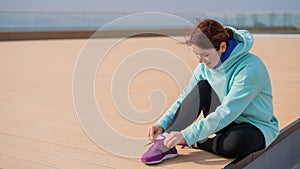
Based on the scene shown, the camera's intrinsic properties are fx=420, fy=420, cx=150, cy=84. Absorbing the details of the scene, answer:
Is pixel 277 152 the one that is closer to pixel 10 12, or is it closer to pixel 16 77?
pixel 16 77

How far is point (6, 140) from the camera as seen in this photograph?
2375 mm

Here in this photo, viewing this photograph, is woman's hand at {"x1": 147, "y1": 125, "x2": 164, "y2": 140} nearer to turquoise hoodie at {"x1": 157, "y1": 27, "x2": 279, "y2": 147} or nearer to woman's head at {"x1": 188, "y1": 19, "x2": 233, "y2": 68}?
turquoise hoodie at {"x1": 157, "y1": 27, "x2": 279, "y2": 147}

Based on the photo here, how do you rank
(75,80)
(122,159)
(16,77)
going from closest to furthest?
(122,159), (75,80), (16,77)

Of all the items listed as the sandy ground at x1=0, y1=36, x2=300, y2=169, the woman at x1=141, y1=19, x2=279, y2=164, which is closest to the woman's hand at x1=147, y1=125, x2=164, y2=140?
the woman at x1=141, y1=19, x2=279, y2=164

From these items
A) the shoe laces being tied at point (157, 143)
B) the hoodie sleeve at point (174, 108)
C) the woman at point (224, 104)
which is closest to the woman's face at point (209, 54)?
the woman at point (224, 104)

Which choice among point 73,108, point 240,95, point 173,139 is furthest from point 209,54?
point 73,108

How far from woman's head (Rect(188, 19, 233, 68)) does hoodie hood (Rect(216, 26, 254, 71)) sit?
0.17ft

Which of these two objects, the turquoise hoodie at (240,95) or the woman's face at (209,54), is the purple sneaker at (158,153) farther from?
the woman's face at (209,54)

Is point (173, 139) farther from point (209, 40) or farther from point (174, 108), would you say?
point (209, 40)

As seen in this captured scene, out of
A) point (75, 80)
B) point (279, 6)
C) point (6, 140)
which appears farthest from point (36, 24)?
point (6, 140)

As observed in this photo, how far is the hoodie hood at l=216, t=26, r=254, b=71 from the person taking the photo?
1917mm

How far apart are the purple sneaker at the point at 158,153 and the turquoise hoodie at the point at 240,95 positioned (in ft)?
0.43

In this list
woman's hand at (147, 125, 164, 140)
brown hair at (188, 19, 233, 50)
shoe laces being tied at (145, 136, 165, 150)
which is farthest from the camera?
woman's hand at (147, 125, 164, 140)

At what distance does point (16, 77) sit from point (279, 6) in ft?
46.3
